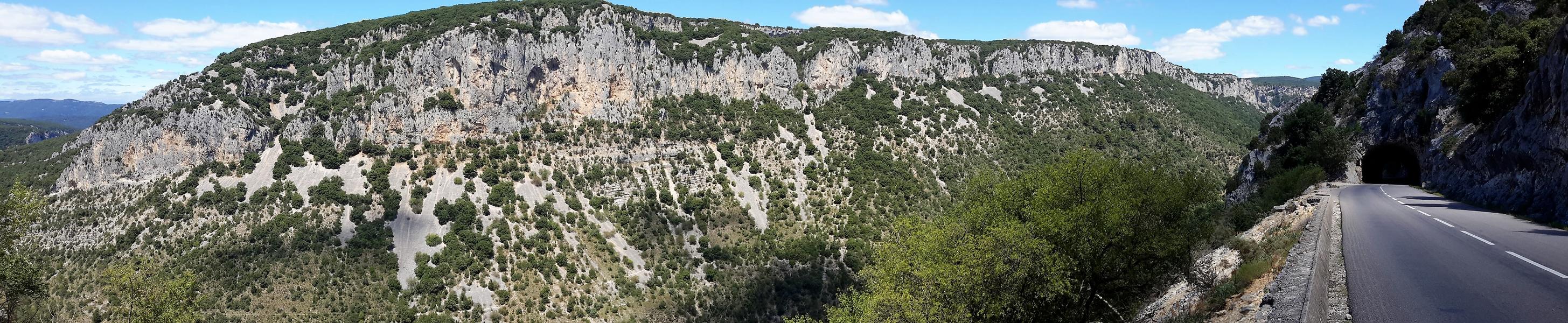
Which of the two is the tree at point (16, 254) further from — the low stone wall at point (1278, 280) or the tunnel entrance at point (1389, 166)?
the tunnel entrance at point (1389, 166)

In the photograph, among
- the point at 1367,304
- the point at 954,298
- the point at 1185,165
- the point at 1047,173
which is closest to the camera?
the point at 1367,304

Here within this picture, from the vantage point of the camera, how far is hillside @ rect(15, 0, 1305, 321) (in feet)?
188

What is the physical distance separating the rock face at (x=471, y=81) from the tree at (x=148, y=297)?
53973 mm

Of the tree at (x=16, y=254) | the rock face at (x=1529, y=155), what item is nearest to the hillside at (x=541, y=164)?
the rock face at (x=1529, y=155)

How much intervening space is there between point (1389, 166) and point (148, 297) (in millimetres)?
82509

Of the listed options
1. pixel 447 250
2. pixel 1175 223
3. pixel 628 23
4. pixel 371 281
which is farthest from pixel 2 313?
pixel 628 23

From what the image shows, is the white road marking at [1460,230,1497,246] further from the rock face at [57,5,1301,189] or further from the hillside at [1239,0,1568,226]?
the rock face at [57,5,1301,189]

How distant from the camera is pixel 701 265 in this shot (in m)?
67.3

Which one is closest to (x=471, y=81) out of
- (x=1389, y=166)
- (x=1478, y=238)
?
(x=1478, y=238)

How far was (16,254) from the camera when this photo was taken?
21.1 meters

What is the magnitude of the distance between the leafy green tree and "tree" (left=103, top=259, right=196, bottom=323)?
25.5 m

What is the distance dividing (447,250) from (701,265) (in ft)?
79.2

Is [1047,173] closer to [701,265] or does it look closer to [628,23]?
[701,265]

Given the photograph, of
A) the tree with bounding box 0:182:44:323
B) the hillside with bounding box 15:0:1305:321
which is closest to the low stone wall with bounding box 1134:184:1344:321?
the hillside with bounding box 15:0:1305:321
